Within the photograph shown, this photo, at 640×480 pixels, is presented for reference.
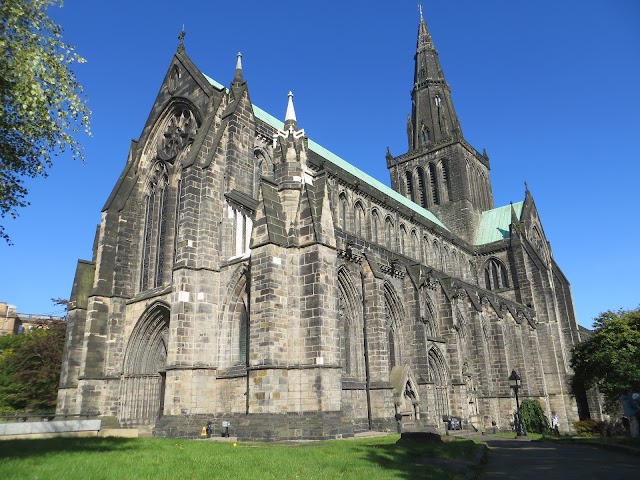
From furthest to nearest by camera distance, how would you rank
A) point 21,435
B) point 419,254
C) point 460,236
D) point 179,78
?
point 460,236, point 419,254, point 179,78, point 21,435

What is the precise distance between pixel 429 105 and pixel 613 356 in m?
33.5

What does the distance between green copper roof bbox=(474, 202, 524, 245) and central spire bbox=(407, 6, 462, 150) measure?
31.4ft

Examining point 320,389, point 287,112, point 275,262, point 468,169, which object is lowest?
point 320,389

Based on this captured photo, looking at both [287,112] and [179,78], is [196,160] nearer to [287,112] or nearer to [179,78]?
[287,112]

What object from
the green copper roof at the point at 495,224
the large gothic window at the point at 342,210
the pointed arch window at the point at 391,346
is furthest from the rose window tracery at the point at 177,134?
the green copper roof at the point at 495,224

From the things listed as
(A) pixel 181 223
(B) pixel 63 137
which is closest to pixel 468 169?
(A) pixel 181 223

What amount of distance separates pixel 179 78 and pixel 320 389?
62.4ft

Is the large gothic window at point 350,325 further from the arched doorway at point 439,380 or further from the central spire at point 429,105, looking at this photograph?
the central spire at point 429,105

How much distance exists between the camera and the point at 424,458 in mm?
12273

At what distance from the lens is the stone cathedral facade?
1802 centimetres

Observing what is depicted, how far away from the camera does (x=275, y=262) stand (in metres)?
18.4

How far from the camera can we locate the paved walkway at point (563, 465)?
10.5 meters

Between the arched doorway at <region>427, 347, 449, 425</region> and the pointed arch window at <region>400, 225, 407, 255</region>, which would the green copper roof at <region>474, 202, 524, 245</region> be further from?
the arched doorway at <region>427, 347, 449, 425</region>

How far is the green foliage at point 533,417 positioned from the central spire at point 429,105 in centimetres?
2836
